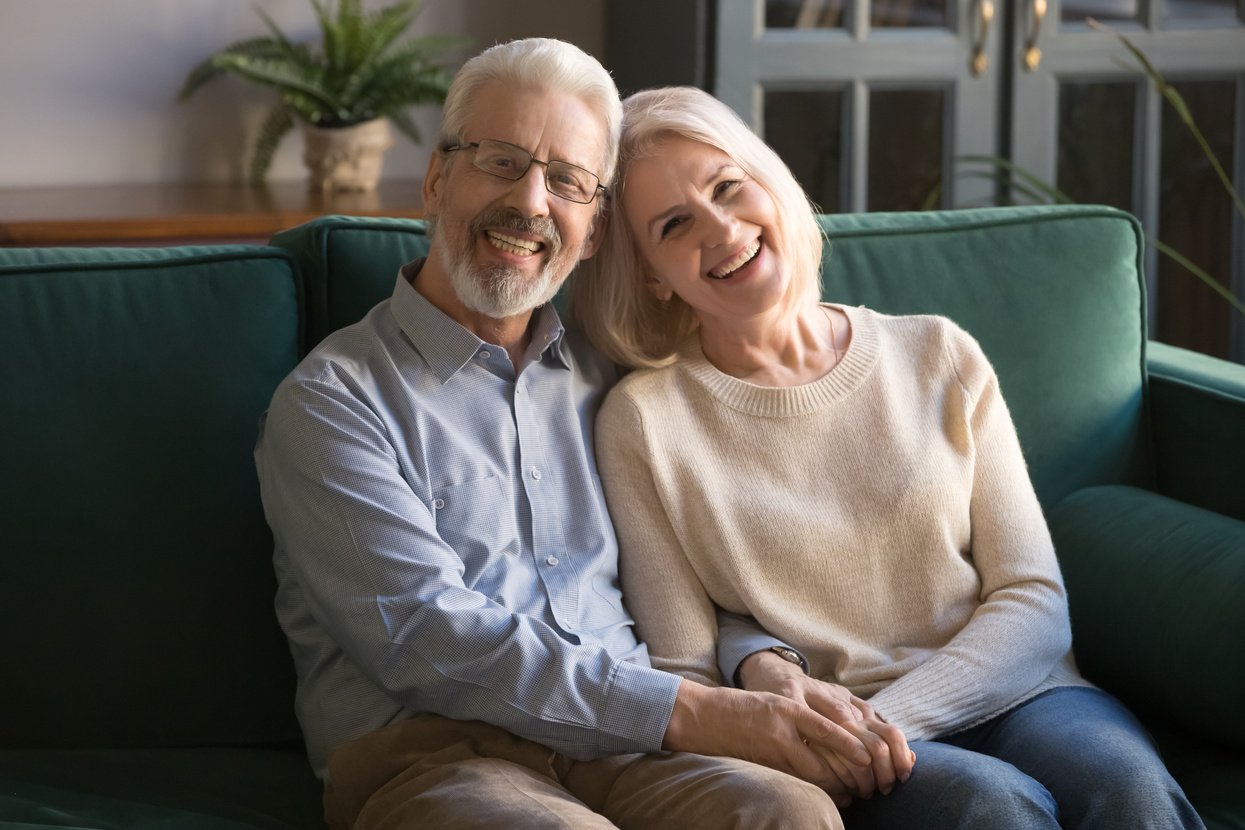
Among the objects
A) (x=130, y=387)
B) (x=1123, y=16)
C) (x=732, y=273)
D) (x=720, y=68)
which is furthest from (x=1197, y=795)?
(x=1123, y=16)

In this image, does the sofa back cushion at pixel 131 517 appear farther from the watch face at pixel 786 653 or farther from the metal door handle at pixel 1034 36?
the metal door handle at pixel 1034 36

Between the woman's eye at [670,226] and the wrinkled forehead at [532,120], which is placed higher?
the wrinkled forehead at [532,120]

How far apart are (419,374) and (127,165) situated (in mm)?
1932

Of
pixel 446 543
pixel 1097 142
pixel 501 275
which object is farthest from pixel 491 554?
pixel 1097 142

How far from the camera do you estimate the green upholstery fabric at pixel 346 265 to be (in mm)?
1755

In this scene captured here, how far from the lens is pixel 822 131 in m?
3.16

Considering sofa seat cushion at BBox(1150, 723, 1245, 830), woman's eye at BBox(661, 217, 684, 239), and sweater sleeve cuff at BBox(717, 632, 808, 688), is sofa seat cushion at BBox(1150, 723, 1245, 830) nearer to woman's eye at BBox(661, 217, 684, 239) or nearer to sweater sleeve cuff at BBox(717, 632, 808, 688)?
sweater sleeve cuff at BBox(717, 632, 808, 688)

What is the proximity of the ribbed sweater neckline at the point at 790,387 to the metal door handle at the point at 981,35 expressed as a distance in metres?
1.62

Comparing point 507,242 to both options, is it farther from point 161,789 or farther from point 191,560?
point 161,789

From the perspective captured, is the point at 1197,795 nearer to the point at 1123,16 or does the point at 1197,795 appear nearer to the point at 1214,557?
the point at 1214,557

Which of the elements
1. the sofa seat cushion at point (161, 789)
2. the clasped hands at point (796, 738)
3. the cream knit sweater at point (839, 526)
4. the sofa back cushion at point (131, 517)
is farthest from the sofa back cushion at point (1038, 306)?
the sofa seat cushion at point (161, 789)

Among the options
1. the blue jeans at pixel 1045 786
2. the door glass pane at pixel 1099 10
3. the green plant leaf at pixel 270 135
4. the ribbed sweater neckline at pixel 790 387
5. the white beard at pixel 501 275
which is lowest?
the blue jeans at pixel 1045 786

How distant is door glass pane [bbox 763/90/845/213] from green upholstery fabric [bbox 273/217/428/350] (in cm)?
152

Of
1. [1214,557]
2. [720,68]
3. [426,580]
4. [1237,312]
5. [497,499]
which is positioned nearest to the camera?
[426,580]
